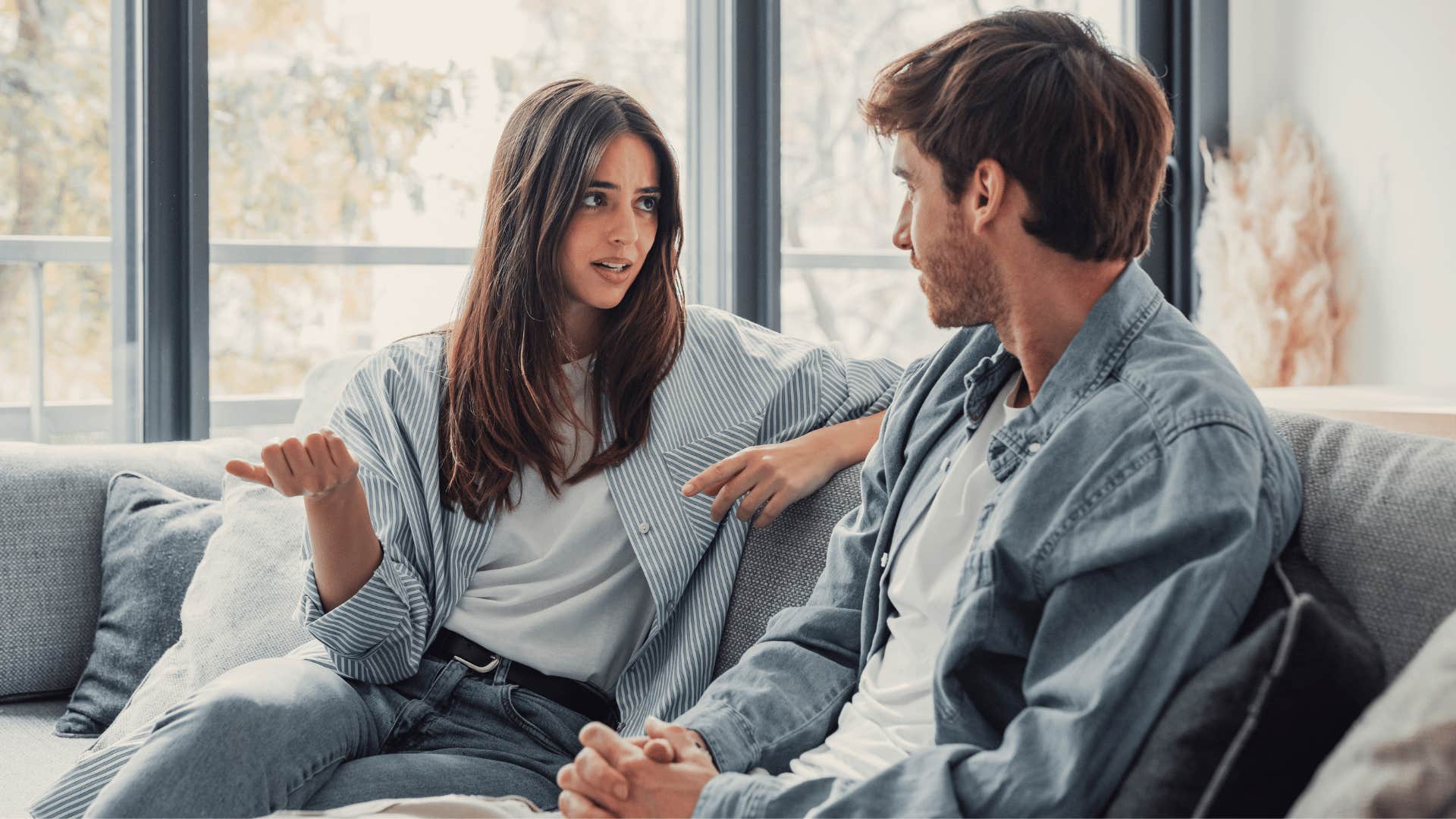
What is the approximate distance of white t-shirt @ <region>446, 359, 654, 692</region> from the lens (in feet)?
5.44

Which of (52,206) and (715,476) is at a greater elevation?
(52,206)

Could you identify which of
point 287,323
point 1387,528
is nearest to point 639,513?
point 1387,528

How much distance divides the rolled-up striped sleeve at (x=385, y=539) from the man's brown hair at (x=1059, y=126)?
0.87 metres

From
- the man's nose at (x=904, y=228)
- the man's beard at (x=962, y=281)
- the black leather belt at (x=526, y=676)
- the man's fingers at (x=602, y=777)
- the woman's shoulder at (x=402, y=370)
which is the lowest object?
the black leather belt at (x=526, y=676)

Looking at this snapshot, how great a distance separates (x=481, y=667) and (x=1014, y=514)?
2.75 ft

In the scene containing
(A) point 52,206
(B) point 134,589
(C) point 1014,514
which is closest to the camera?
(C) point 1014,514

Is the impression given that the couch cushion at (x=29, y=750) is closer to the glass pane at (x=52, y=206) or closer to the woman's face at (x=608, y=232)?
the glass pane at (x=52, y=206)

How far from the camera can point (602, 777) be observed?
1.21 metres

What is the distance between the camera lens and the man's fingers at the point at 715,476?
5.50ft

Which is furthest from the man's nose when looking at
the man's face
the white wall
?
the white wall

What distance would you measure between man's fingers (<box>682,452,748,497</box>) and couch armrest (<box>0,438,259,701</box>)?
125 cm

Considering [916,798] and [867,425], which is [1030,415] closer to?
[916,798]

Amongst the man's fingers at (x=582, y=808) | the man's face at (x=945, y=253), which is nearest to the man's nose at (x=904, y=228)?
the man's face at (x=945, y=253)

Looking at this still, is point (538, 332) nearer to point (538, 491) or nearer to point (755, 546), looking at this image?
point (538, 491)
